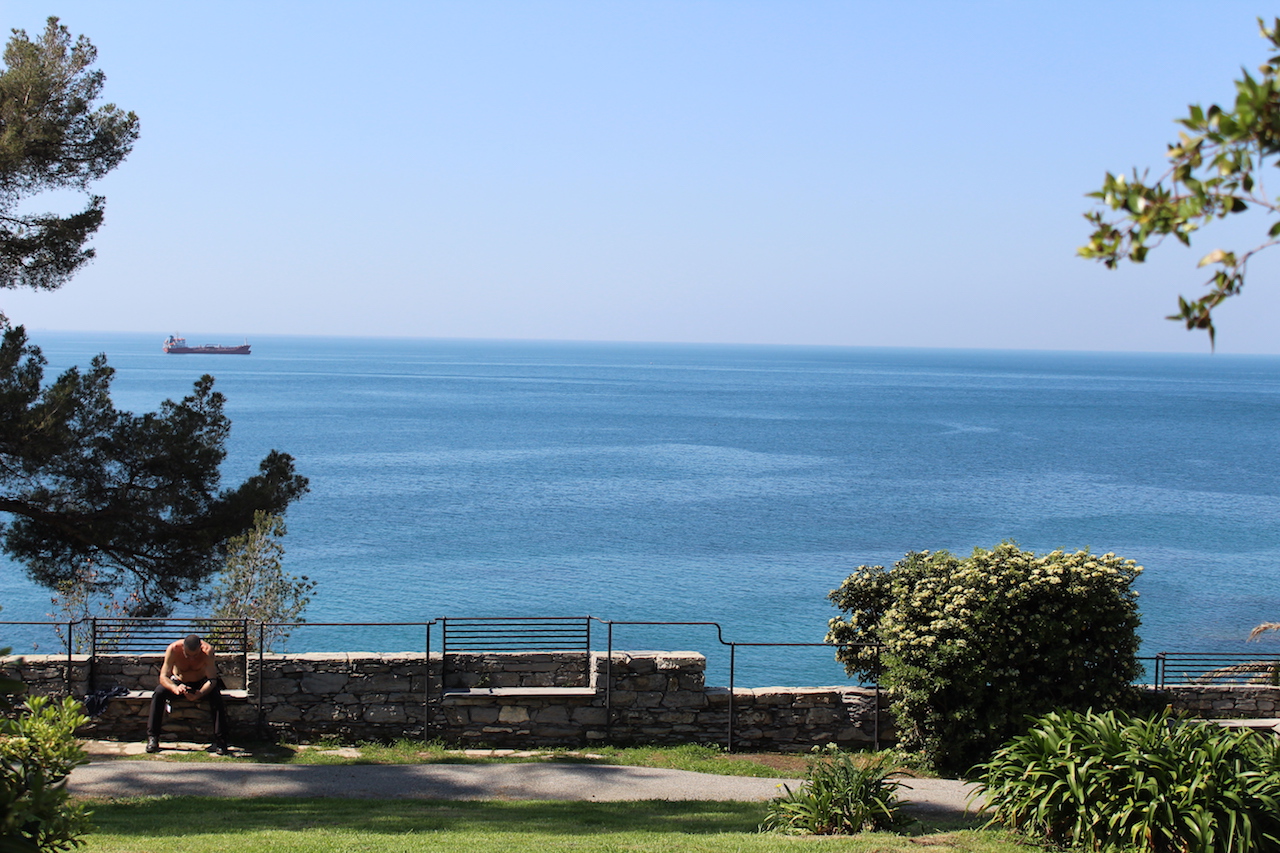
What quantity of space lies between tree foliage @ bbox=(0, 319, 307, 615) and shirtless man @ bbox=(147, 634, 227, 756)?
428 centimetres

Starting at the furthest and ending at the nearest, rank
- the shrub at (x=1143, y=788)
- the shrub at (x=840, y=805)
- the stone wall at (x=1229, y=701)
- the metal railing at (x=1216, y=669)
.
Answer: the metal railing at (x=1216, y=669) < the stone wall at (x=1229, y=701) < the shrub at (x=840, y=805) < the shrub at (x=1143, y=788)

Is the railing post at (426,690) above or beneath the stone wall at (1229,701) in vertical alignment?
above

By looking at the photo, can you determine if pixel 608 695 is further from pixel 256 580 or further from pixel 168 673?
pixel 256 580

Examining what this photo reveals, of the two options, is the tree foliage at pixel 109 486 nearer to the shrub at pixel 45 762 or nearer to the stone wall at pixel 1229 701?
the shrub at pixel 45 762

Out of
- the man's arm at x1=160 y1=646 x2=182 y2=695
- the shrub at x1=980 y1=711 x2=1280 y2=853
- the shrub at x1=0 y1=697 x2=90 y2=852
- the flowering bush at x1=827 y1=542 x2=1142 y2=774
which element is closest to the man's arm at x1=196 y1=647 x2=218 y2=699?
the man's arm at x1=160 y1=646 x2=182 y2=695

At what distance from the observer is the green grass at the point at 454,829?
755 cm

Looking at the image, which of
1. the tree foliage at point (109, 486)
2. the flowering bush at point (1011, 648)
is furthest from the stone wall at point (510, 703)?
the tree foliage at point (109, 486)

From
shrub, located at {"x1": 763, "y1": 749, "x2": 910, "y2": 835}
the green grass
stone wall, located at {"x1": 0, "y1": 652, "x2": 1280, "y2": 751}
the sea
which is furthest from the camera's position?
the sea

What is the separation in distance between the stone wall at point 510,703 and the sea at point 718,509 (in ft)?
3.53

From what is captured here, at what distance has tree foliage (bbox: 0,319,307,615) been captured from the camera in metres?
14.8

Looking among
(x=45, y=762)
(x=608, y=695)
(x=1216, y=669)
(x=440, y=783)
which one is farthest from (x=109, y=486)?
(x=1216, y=669)

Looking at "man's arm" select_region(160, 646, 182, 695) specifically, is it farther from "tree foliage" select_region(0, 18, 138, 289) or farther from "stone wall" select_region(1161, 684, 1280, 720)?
"stone wall" select_region(1161, 684, 1280, 720)

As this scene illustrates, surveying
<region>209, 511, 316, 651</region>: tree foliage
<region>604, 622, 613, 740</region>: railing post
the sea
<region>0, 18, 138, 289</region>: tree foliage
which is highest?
<region>0, 18, 138, 289</region>: tree foliage

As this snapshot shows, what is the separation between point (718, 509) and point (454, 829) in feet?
148
